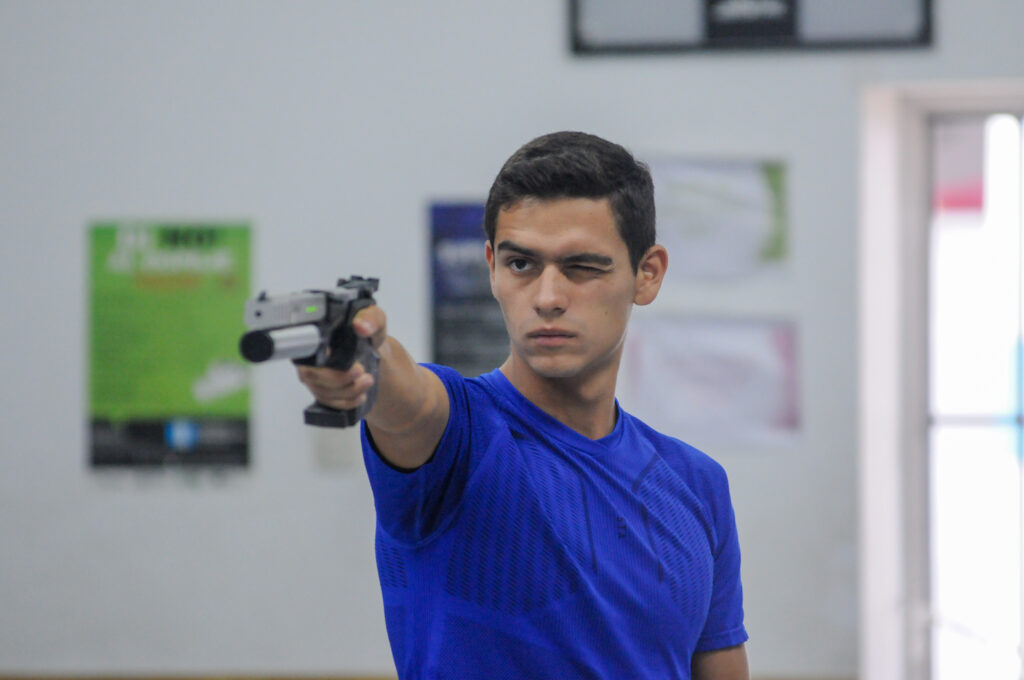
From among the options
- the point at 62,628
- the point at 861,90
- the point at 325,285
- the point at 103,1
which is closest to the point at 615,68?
the point at 861,90

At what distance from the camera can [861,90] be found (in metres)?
2.10

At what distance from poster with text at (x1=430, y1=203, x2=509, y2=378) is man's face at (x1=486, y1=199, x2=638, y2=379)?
1.22 meters

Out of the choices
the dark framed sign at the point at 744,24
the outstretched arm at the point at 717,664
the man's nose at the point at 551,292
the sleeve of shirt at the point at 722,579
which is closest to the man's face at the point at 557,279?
the man's nose at the point at 551,292

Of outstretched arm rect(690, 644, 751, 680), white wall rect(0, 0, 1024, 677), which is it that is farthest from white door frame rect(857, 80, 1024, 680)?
outstretched arm rect(690, 644, 751, 680)

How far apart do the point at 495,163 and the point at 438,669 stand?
1.49 meters

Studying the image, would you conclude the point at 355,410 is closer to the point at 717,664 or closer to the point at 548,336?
the point at 548,336

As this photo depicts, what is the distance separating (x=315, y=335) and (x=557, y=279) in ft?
0.94

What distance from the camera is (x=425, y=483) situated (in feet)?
2.63

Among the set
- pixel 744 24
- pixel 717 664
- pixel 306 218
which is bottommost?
pixel 717 664

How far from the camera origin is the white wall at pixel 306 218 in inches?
82.9

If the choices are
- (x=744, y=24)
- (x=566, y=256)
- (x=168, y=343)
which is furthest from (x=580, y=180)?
(x=168, y=343)

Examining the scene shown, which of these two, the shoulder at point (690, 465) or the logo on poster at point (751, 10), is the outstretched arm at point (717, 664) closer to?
the shoulder at point (690, 465)

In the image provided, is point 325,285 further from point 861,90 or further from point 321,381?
point 321,381

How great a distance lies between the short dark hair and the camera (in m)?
0.88
